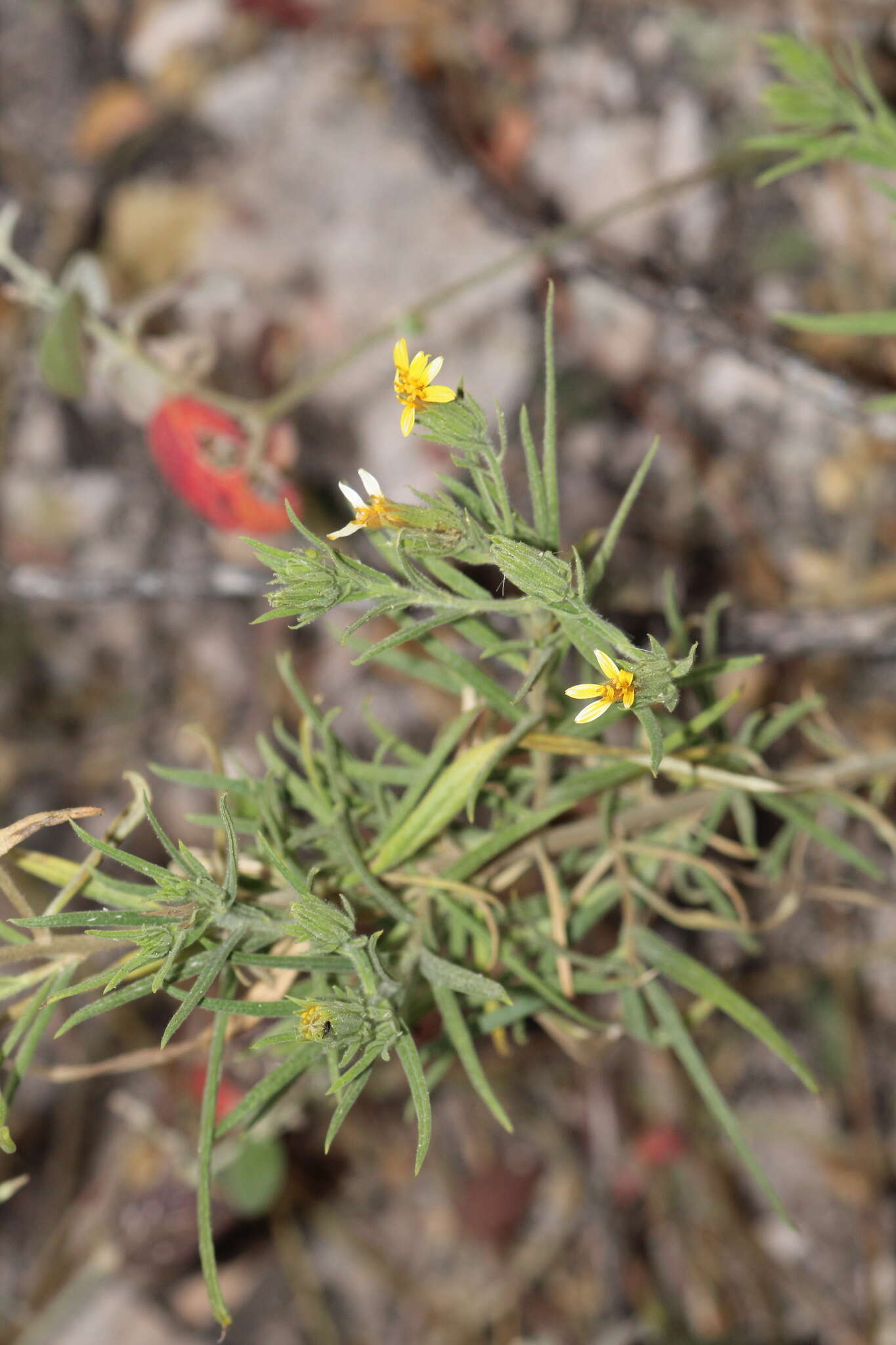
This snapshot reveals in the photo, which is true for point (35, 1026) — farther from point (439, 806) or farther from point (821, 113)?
point (821, 113)

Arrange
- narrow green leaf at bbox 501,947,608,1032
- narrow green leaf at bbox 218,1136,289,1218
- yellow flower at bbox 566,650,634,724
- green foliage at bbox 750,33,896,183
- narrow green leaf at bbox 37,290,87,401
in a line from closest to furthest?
yellow flower at bbox 566,650,634,724 → narrow green leaf at bbox 501,947,608,1032 → green foliage at bbox 750,33,896,183 → narrow green leaf at bbox 37,290,87,401 → narrow green leaf at bbox 218,1136,289,1218

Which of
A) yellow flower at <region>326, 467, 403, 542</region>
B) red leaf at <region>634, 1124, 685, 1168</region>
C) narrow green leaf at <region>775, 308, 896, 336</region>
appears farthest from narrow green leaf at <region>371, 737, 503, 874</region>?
red leaf at <region>634, 1124, 685, 1168</region>

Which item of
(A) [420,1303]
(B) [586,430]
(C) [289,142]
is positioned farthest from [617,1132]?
(C) [289,142]

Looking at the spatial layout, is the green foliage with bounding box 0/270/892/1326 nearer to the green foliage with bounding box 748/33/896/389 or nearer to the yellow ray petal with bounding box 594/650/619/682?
the yellow ray petal with bounding box 594/650/619/682

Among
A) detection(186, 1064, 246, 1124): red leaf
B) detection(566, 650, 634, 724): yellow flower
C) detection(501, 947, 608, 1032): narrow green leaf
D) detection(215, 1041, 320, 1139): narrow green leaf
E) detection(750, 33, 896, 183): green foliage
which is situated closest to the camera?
detection(566, 650, 634, 724): yellow flower

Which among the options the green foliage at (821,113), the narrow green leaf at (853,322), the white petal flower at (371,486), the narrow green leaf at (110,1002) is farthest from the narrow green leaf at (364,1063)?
the green foliage at (821,113)

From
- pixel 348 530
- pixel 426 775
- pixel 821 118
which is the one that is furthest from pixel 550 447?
pixel 821 118

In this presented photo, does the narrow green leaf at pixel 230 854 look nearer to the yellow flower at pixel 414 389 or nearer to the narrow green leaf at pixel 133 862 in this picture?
the narrow green leaf at pixel 133 862
